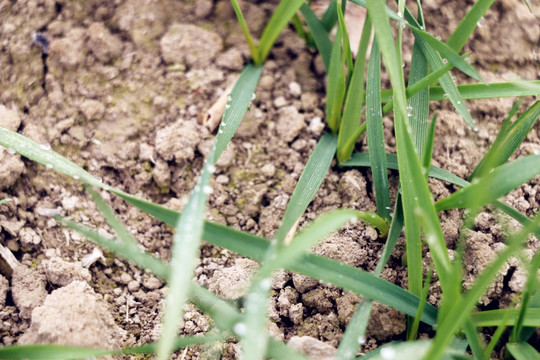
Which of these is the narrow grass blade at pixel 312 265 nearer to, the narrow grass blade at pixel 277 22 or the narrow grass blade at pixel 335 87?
the narrow grass blade at pixel 335 87

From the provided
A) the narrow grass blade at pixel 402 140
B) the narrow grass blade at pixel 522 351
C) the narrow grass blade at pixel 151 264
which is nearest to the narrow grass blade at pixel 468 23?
the narrow grass blade at pixel 402 140

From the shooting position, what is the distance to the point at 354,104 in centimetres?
121

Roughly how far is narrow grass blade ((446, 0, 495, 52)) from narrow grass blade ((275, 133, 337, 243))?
1.24ft

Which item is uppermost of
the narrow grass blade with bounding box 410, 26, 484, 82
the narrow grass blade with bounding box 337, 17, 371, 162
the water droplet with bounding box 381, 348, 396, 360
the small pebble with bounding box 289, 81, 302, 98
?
the narrow grass blade with bounding box 410, 26, 484, 82

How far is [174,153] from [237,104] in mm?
228

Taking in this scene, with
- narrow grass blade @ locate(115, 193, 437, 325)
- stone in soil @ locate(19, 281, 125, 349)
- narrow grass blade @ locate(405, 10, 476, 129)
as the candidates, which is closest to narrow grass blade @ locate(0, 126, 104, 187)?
narrow grass blade @ locate(115, 193, 437, 325)

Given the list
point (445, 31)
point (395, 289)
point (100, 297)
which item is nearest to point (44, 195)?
point (100, 297)

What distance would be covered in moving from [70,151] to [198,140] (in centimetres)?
35

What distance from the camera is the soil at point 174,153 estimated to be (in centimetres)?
109

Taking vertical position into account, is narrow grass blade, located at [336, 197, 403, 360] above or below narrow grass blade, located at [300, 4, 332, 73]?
below

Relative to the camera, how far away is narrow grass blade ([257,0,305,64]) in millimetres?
1206

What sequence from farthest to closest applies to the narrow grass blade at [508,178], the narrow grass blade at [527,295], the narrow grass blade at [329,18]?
the narrow grass blade at [329,18]
the narrow grass blade at [508,178]
the narrow grass blade at [527,295]

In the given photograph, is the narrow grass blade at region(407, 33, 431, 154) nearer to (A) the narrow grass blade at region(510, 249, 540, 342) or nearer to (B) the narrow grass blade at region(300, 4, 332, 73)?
(B) the narrow grass blade at region(300, 4, 332, 73)

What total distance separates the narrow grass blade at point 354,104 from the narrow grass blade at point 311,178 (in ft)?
0.13
